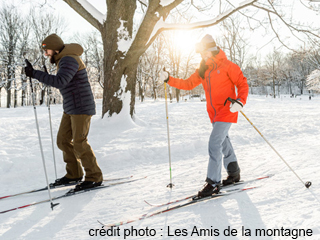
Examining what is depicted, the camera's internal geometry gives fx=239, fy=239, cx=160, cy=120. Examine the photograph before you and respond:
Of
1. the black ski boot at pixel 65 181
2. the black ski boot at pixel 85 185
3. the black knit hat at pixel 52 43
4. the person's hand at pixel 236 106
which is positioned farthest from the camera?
the black ski boot at pixel 65 181

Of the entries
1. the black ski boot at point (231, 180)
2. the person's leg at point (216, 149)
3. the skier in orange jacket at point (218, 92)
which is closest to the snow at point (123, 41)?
the skier in orange jacket at point (218, 92)

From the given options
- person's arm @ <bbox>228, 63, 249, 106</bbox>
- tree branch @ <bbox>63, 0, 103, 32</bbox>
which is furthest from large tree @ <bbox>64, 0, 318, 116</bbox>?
person's arm @ <bbox>228, 63, 249, 106</bbox>

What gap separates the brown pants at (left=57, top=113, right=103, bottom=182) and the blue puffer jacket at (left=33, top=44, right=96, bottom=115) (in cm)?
13

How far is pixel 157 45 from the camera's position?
32344 mm

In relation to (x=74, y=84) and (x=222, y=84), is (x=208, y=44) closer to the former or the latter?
(x=222, y=84)

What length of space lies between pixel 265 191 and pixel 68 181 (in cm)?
282

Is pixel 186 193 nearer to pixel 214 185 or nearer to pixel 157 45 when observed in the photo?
pixel 214 185

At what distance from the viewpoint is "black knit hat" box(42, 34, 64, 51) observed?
3189 millimetres

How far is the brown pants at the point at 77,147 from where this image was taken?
11.0 feet

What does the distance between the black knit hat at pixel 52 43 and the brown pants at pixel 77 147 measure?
95 centimetres

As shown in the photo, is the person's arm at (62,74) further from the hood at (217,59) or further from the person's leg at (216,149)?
the person's leg at (216,149)

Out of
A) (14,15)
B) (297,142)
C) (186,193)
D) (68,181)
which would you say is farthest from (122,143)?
(14,15)

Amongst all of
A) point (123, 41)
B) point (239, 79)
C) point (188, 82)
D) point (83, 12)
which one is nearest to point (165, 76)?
point (188, 82)

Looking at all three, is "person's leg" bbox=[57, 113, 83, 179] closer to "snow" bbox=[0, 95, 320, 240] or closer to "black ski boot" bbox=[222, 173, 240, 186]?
"snow" bbox=[0, 95, 320, 240]
